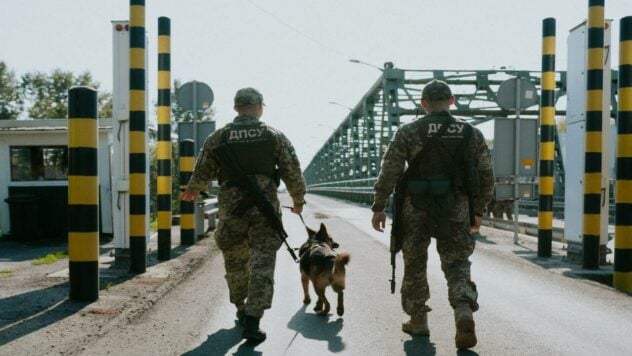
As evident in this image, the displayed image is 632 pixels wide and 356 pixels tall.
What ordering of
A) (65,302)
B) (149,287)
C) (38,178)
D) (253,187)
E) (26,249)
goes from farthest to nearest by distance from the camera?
(38,178) → (26,249) → (149,287) → (65,302) → (253,187)

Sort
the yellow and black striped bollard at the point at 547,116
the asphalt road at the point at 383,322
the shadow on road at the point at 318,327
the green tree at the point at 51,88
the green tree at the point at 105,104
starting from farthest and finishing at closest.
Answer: the green tree at the point at 51,88 < the green tree at the point at 105,104 < the yellow and black striped bollard at the point at 547,116 < the shadow on road at the point at 318,327 < the asphalt road at the point at 383,322

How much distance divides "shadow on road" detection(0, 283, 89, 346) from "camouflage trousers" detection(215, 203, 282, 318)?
1.34 metres

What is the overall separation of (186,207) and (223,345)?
6.15 metres

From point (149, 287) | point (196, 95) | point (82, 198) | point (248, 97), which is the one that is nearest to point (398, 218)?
point (248, 97)

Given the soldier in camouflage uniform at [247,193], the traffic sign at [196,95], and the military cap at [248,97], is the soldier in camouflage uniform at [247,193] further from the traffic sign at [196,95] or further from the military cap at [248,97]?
the traffic sign at [196,95]

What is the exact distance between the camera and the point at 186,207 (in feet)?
32.8

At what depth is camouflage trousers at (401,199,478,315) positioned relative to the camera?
4.21m

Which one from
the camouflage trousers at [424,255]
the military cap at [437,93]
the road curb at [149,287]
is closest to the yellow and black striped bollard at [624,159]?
the camouflage trousers at [424,255]

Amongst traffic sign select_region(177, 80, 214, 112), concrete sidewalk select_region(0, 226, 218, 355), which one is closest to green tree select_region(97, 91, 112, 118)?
traffic sign select_region(177, 80, 214, 112)

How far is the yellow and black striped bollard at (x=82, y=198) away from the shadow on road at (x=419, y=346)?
9.16ft

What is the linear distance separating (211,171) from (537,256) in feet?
18.9

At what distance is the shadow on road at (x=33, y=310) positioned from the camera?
428 centimetres

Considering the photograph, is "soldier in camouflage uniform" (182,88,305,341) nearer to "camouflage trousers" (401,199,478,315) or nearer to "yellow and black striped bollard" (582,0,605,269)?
"camouflage trousers" (401,199,478,315)

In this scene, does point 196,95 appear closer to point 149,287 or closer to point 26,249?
point 26,249
